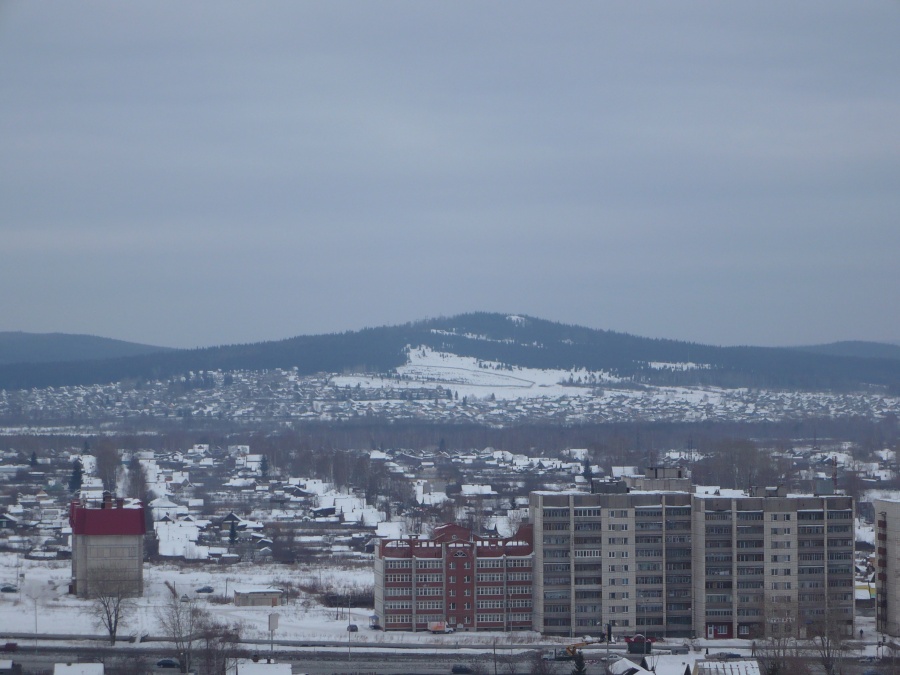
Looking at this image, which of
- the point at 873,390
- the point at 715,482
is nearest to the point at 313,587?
the point at 715,482

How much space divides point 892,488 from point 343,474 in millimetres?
22051

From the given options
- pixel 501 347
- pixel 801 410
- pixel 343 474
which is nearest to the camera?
pixel 343 474

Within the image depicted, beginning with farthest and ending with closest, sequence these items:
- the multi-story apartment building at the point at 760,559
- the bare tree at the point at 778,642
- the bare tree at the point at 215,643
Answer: the multi-story apartment building at the point at 760,559 < the bare tree at the point at 215,643 < the bare tree at the point at 778,642

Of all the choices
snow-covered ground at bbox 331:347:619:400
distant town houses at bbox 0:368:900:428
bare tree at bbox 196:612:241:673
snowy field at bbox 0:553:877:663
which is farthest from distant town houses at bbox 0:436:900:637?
snow-covered ground at bbox 331:347:619:400

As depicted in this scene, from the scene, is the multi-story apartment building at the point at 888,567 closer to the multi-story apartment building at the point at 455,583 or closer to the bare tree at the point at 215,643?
the multi-story apartment building at the point at 455,583

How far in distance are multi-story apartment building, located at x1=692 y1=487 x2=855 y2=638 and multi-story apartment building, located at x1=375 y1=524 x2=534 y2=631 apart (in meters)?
2.98

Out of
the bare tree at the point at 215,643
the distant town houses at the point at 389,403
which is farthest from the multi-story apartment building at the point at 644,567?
the distant town houses at the point at 389,403

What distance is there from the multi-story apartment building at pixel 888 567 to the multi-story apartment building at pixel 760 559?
1.81 ft

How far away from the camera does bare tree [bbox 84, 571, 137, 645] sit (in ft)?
81.0

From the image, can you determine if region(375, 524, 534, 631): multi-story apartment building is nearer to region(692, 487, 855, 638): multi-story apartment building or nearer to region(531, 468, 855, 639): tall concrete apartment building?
region(531, 468, 855, 639): tall concrete apartment building

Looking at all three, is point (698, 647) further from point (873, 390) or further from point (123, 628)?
point (873, 390)

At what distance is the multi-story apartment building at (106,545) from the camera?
93.5 feet

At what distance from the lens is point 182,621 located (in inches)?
1003

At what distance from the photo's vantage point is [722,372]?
506ft
